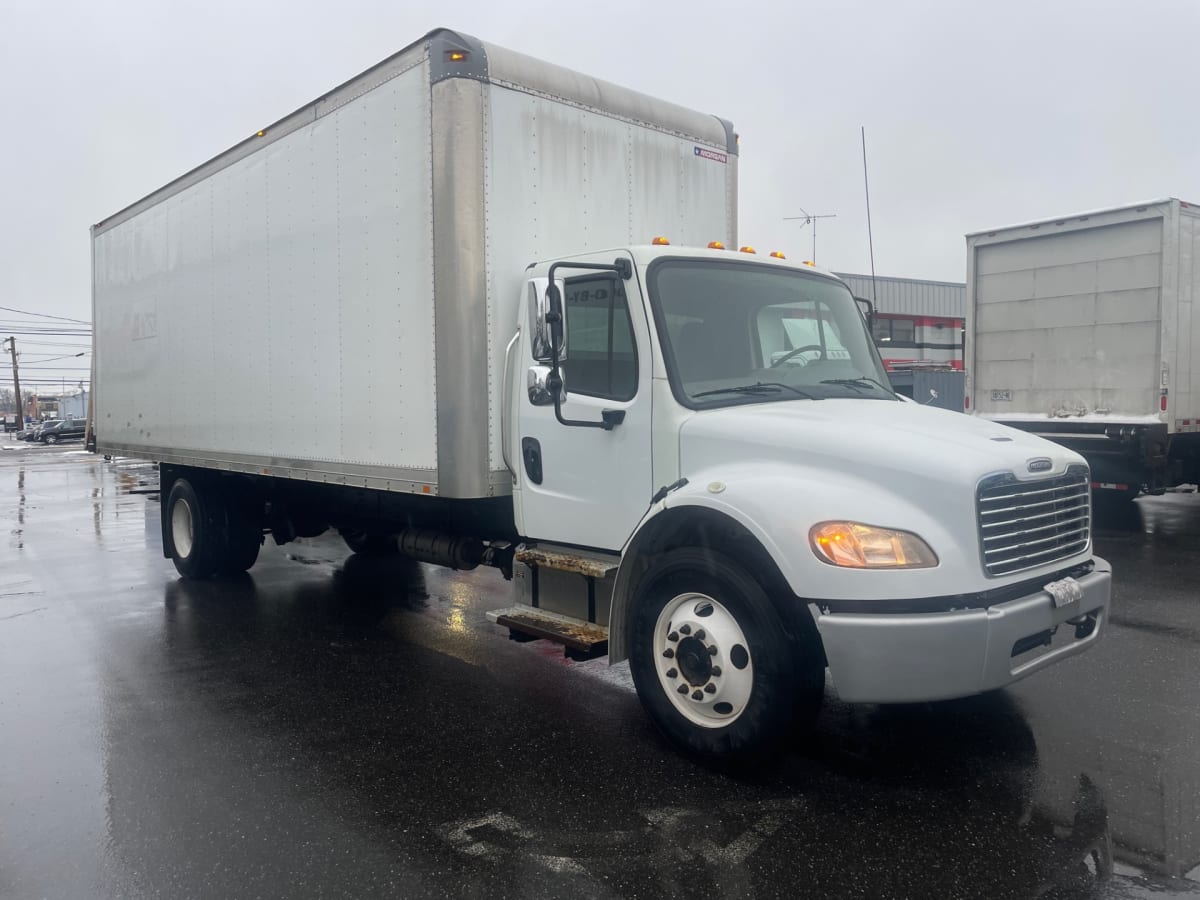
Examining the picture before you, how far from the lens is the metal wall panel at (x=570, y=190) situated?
18.7 ft

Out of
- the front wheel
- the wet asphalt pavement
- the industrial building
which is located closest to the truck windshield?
the front wheel

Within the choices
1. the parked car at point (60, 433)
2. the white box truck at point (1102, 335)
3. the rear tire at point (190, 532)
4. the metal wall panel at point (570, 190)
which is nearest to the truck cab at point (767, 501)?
the metal wall panel at point (570, 190)

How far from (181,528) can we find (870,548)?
26.4ft

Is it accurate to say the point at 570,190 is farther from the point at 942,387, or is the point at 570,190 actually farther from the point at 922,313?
the point at 922,313

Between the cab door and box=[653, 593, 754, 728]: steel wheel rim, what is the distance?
0.66 m

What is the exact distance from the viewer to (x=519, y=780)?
4.50 metres

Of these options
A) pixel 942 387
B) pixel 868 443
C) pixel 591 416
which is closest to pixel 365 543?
pixel 591 416

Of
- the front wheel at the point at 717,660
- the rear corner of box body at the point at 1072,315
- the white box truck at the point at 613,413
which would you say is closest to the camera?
the white box truck at the point at 613,413

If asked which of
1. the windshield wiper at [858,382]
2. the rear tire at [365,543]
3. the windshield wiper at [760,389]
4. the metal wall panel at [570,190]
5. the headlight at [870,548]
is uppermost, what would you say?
the metal wall panel at [570,190]

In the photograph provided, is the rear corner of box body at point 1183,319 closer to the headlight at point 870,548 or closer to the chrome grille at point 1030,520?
the chrome grille at point 1030,520

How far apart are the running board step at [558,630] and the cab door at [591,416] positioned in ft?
1.44

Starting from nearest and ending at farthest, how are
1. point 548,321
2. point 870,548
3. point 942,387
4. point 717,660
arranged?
point 870,548, point 717,660, point 548,321, point 942,387

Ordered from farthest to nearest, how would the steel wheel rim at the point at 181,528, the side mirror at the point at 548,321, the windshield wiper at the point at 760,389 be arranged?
the steel wheel rim at the point at 181,528 → the windshield wiper at the point at 760,389 → the side mirror at the point at 548,321

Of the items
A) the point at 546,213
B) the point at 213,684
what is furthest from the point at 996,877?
the point at 213,684
